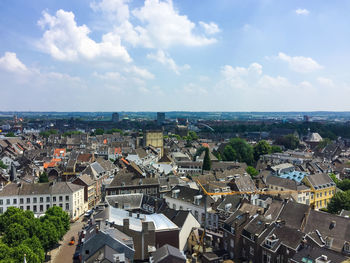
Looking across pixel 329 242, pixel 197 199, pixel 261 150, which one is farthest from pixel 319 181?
pixel 261 150

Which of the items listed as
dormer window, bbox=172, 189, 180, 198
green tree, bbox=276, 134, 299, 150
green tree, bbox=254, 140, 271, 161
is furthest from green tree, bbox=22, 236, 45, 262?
green tree, bbox=276, 134, 299, 150

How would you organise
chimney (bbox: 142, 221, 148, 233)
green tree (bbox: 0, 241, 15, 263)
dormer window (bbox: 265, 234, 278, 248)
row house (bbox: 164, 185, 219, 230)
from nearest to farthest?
green tree (bbox: 0, 241, 15, 263) < dormer window (bbox: 265, 234, 278, 248) < chimney (bbox: 142, 221, 148, 233) < row house (bbox: 164, 185, 219, 230)

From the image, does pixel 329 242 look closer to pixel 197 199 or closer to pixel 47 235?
pixel 197 199

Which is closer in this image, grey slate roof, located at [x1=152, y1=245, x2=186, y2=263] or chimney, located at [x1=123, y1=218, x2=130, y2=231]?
grey slate roof, located at [x1=152, y1=245, x2=186, y2=263]

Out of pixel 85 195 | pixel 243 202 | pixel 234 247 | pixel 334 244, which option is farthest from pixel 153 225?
pixel 85 195

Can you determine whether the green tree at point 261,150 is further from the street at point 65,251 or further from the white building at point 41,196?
the street at point 65,251

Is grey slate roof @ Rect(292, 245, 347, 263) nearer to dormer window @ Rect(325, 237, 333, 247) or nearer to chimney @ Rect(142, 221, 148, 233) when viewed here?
dormer window @ Rect(325, 237, 333, 247)

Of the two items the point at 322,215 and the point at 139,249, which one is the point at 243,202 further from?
the point at 139,249

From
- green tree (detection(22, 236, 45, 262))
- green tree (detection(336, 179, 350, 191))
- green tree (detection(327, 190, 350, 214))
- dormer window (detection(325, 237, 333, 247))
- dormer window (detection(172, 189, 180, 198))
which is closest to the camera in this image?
dormer window (detection(325, 237, 333, 247))

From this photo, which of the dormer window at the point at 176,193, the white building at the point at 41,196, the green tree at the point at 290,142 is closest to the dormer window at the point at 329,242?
the dormer window at the point at 176,193
